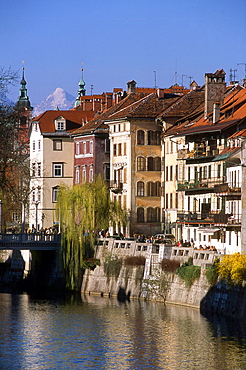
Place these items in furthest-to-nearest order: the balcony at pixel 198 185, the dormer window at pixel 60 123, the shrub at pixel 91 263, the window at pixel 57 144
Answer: the dormer window at pixel 60 123 < the window at pixel 57 144 < the balcony at pixel 198 185 < the shrub at pixel 91 263

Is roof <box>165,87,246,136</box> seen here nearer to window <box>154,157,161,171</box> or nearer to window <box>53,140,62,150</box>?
window <box>154,157,161,171</box>

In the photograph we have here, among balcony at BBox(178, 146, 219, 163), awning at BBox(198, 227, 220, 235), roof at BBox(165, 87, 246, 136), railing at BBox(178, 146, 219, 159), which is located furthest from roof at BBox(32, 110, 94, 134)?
awning at BBox(198, 227, 220, 235)

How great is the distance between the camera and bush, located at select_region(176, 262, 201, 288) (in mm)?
76938

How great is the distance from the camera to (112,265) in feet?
292

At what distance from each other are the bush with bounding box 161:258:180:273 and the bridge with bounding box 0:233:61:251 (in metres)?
15.8

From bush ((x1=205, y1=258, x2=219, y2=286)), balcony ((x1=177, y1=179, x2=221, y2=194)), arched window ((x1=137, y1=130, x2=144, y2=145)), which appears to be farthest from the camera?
arched window ((x1=137, y1=130, x2=144, y2=145))

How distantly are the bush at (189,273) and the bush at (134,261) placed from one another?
6664mm

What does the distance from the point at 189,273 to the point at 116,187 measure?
3446 cm

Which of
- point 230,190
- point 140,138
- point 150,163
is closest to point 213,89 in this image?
point 140,138

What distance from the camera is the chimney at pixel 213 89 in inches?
3905

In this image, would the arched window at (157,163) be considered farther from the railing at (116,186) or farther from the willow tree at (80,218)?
the willow tree at (80,218)

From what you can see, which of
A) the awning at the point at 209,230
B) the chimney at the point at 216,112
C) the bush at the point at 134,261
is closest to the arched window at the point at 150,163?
the chimney at the point at 216,112

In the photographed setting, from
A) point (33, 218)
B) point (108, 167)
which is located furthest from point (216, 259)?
point (33, 218)

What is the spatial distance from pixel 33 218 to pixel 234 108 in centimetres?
4367
